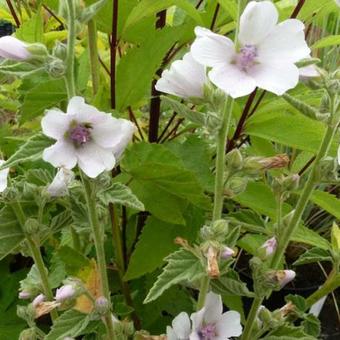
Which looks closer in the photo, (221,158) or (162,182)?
(221,158)

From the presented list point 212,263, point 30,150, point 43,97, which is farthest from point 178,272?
point 43,97

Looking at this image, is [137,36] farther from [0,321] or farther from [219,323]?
[0,321]

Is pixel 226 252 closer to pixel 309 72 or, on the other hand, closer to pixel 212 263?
pixel 212 263

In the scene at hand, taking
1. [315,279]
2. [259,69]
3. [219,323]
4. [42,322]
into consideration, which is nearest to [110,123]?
[259,69]

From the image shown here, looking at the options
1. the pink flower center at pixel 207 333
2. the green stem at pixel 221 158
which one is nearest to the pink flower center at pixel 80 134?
the green stem at pixel 221 158

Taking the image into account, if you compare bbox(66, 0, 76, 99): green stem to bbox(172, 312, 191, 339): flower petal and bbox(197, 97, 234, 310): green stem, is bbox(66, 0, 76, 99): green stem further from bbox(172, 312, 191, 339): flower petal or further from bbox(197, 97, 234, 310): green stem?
bbox(172, 312, 191, 339): flower petal

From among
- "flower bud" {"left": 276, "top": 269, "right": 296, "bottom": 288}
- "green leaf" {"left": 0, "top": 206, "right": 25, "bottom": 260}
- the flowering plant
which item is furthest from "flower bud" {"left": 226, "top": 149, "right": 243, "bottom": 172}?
"green leaf" {"left": 0, "top": 206, "right": 25, "bottom": 260}

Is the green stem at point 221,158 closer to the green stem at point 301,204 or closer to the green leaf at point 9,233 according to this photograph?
the green stem at point 301,204
